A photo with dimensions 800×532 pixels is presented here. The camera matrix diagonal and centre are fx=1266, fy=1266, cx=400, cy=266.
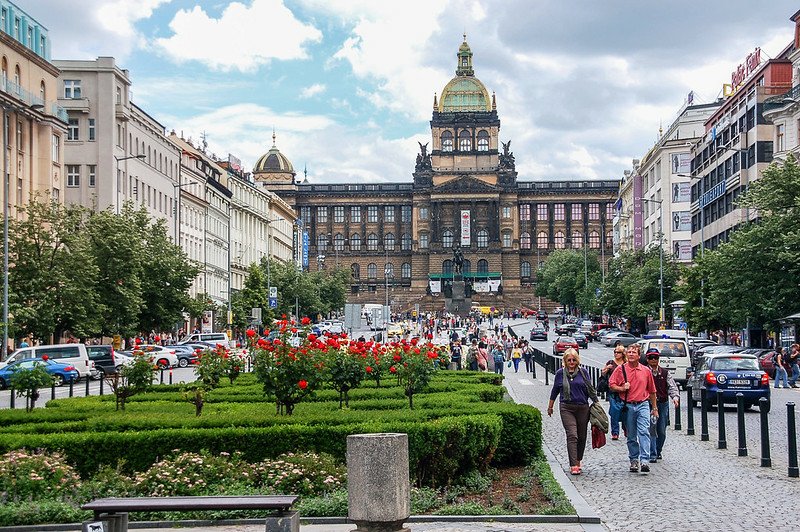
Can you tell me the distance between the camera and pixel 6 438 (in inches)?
660

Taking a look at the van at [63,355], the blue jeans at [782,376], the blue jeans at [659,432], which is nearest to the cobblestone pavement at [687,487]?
the blue jeans at [659,432]

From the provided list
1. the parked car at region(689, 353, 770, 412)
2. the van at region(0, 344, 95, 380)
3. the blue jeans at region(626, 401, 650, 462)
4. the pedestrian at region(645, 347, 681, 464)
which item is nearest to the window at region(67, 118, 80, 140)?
the van at region(0, 344, 95, 380)

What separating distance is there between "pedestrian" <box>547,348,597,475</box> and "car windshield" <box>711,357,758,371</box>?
53.4 ft

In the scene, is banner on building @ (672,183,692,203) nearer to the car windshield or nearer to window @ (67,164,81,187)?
window @ (67,164,81,187)

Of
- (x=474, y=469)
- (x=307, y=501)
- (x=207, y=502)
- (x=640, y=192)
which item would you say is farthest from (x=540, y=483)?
(x=640, y=192)

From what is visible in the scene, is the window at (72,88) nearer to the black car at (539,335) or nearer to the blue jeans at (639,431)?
the black car at (539,335)

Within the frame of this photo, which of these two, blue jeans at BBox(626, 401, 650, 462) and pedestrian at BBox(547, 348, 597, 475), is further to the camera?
blue jeans at BBox(626, 401, 650, 462)

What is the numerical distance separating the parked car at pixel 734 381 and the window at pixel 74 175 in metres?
54.2

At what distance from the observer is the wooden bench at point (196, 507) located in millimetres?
11406

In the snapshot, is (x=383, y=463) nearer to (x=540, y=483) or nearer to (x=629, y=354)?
(x=540, y=483)

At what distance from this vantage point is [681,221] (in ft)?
380

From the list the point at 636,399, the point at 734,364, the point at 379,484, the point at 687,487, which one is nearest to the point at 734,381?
the point at 734,364

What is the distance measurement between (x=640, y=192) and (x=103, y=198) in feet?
241

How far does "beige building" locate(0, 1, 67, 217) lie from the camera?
62.3 meters
